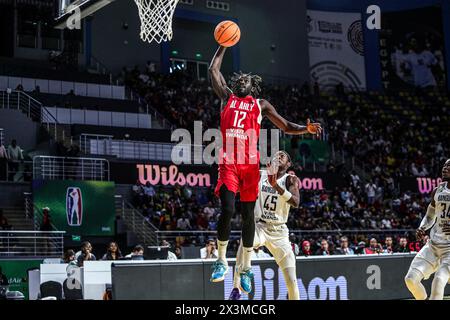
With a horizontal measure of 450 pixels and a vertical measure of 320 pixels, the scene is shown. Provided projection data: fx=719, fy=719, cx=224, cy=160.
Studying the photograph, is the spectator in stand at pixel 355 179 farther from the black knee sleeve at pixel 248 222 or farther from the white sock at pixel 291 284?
the black knee sleeve at pixel 248 222

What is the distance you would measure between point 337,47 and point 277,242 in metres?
34.0

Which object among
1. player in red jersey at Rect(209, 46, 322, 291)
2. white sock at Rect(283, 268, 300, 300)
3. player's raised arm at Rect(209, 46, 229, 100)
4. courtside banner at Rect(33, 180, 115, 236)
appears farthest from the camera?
courtside banner at Rect(33, 180, 115, 236)

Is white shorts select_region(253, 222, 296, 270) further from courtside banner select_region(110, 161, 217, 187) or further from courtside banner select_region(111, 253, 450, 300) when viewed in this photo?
courtside banner select_region(110, 161, 217, 187)

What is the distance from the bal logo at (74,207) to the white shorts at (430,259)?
15.3 metres

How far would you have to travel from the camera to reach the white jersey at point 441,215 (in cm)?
1021

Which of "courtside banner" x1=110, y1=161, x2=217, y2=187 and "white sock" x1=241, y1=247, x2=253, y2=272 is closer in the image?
"white sock" x1=241, y1=247, x2=253, y2=272

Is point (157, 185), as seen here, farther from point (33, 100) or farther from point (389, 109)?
point (389, 109)

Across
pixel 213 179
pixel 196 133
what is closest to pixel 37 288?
pixel 213 179

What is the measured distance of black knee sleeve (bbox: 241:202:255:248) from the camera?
8391 millimetres

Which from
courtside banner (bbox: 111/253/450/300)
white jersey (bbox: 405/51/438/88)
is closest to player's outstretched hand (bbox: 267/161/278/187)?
courtside banner (bbox: 111/253/450/300)

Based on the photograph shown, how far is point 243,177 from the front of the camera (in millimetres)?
8352

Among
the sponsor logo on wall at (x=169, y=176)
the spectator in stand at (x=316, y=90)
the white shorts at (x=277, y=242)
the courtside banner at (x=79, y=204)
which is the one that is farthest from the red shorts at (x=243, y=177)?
the spectator in stand at (x=316, y=90)

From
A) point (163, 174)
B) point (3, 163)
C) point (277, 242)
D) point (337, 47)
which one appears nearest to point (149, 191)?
point (163, 174)

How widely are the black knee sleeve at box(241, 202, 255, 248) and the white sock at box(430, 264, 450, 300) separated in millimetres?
2876
